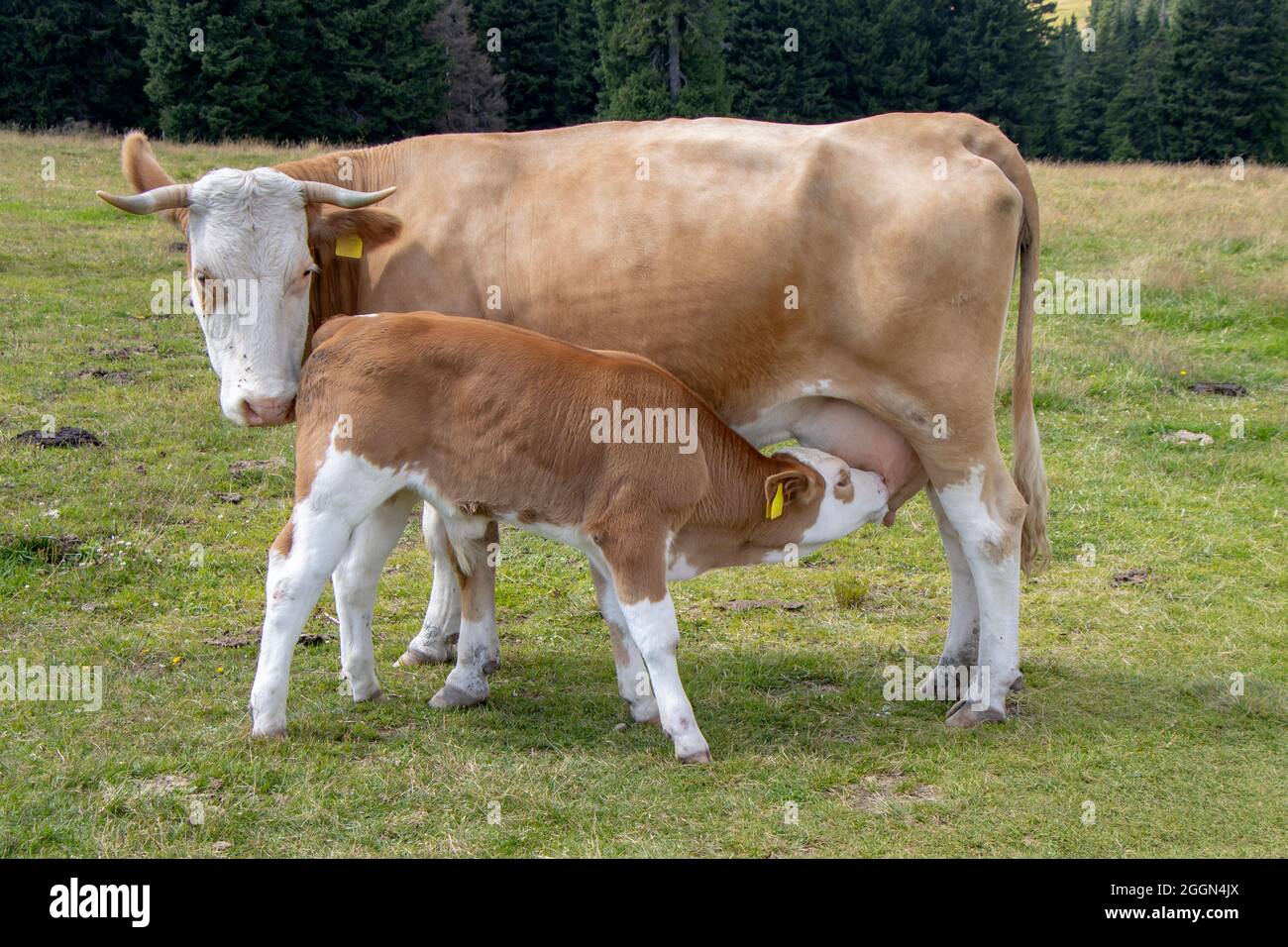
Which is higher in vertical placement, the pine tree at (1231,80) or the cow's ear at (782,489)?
the pine tree at (1231,80)

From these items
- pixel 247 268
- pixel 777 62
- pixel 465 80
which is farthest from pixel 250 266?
pixel 777 62

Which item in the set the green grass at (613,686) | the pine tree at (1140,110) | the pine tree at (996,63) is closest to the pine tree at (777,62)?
the pine tree at (996,63)

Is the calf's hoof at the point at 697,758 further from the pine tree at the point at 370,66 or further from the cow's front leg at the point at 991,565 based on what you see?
the pine tree at the point at 370,66

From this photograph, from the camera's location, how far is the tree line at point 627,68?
40.2 meters

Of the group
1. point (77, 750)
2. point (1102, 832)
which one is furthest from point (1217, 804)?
point (77, 750)

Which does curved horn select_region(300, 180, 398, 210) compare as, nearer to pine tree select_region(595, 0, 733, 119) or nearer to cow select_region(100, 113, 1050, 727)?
cow select_region(100, 113, 1050, 727)

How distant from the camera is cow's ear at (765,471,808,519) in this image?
5.86 meters

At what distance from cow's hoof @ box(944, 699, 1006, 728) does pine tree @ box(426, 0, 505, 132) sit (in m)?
42.1

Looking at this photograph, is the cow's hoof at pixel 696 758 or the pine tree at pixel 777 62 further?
the pine tree at pixel 777 62

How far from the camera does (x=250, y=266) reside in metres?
5.84

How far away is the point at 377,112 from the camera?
145 ft

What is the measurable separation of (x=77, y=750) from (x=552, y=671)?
2.38 m

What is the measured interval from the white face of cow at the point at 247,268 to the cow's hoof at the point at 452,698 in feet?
5.03

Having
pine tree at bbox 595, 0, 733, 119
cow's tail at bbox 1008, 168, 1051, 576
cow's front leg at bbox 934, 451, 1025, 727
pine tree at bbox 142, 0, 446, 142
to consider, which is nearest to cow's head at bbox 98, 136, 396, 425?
cow's front leg at bbox 934, 451, 1025, 727
